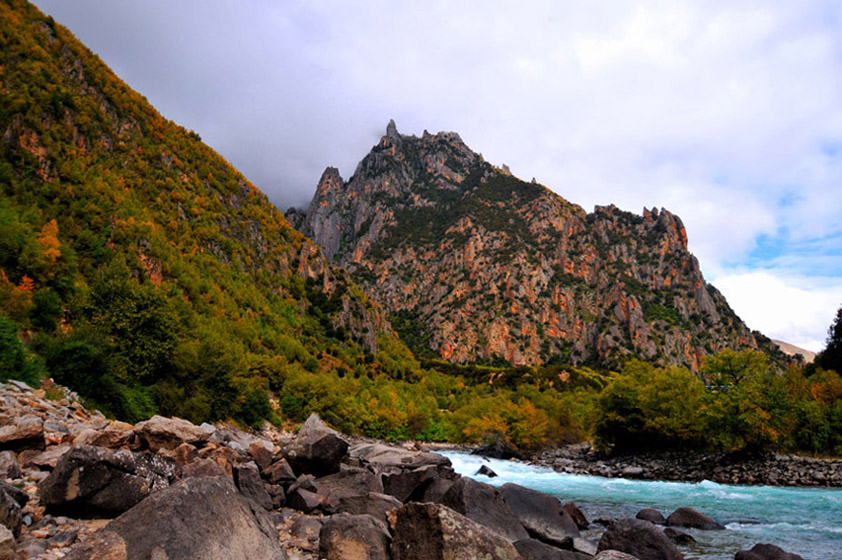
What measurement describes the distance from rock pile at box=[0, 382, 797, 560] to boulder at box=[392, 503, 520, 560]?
0.02m

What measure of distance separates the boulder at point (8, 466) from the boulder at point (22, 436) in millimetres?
689

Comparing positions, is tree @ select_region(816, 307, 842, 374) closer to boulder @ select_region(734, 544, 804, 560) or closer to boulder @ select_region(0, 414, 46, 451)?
boulder @ select_region(734, 544, 804, 560)

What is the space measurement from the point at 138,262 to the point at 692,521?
Answer: 50060 mm

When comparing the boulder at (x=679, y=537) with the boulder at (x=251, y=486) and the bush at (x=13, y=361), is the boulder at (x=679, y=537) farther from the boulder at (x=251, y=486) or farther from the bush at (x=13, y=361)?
the bush at (x=13, y=361)

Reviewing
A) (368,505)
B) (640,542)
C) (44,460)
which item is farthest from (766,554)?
(44,460)

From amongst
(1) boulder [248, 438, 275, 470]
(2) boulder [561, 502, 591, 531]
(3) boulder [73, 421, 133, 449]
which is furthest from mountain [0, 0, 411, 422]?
(2) boulder [561, 502, 591, 531]

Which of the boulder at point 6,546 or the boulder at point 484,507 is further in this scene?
the boulder at point 484,507

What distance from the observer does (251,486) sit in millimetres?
11492

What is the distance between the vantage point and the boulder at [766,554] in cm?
1284

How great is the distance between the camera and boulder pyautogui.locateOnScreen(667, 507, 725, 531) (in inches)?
744

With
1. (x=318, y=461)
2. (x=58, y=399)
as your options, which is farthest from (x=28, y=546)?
(x=58, y=399)

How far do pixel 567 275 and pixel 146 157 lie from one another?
16133 centimetres

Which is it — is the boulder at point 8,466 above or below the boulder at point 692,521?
above

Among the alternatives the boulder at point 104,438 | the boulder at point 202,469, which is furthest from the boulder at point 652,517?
the boulder at point 104,438
